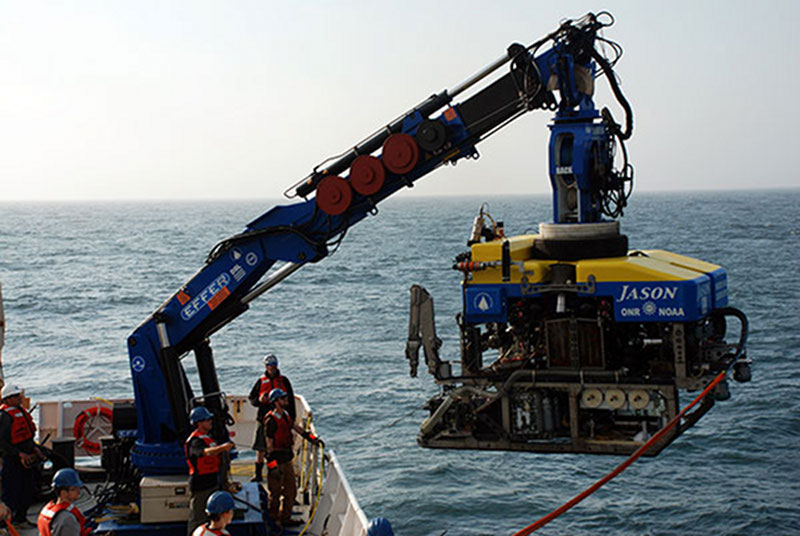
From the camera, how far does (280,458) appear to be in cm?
1235

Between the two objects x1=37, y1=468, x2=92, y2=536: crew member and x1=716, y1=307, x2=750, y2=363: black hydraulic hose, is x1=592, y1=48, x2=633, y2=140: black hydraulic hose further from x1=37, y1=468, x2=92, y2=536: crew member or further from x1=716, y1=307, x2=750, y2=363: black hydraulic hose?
x1=37, y1=468, x2=92, y2=536: crew member

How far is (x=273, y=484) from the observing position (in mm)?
12523

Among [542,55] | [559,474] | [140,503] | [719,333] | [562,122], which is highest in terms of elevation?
[542,55]

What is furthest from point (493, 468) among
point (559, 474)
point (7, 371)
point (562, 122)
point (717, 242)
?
point (717, 242)

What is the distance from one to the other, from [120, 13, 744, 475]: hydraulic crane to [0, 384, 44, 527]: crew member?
53.4 inches

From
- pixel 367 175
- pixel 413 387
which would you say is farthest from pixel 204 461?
pixel 413 387

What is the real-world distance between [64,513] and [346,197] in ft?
16.4

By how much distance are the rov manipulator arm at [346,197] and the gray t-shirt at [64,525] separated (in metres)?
3.24

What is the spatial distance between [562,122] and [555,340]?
2.61 meters

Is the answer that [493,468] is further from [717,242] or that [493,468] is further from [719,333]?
[717,242]

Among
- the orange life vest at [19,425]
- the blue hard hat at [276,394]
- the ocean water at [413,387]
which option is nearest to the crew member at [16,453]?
the orange life vest at [19,425]

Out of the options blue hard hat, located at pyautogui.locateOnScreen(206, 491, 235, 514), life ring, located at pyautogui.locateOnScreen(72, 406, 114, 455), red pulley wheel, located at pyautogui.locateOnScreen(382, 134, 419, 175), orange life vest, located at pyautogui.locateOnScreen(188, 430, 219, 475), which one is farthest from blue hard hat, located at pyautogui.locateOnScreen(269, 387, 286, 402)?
life ring, located at pyautogui.locateOnScreen(72, 406, 114, 455)

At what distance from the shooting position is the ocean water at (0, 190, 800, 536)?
1992cm

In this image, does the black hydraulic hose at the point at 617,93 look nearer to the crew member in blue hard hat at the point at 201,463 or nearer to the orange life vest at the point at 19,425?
the crew member in blue hard hat at the point at 201,463
